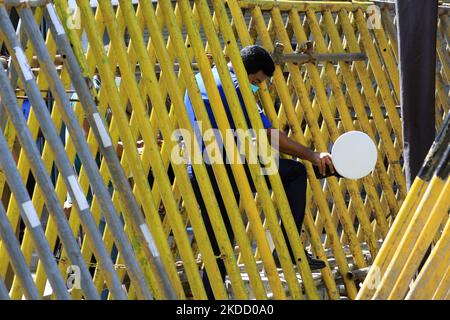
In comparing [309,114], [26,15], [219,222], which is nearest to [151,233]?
[219,222]

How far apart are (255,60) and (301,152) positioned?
634 mm

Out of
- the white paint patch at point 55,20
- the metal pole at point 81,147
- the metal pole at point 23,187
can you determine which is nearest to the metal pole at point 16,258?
the metal pole at point 23,187

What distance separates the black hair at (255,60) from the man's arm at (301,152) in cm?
41

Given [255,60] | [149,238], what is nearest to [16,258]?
[149,238]

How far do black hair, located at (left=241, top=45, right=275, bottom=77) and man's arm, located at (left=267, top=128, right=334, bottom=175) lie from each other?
41 centimetres

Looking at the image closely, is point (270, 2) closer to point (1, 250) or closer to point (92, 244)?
point (1, 250)

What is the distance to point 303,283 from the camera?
664cm

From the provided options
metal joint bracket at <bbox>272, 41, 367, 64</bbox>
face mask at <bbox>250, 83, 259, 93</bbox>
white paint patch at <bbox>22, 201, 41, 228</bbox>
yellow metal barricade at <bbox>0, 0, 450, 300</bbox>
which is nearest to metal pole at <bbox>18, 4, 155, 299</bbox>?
yellow metal barricade at <bbox>0, 0, 450, 300</bbox>

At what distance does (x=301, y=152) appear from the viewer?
6.77 m

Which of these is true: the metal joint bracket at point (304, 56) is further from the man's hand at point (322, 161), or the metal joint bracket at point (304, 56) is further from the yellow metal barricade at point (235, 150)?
the man's hand at point (322, 161)

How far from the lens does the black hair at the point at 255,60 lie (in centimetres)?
670

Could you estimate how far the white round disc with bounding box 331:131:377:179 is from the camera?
21.5ft

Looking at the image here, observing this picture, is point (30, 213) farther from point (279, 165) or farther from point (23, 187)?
point (279, 165)

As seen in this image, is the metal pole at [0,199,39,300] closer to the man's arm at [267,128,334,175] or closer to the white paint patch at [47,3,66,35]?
the white paint patch at [47,3,66,35]
